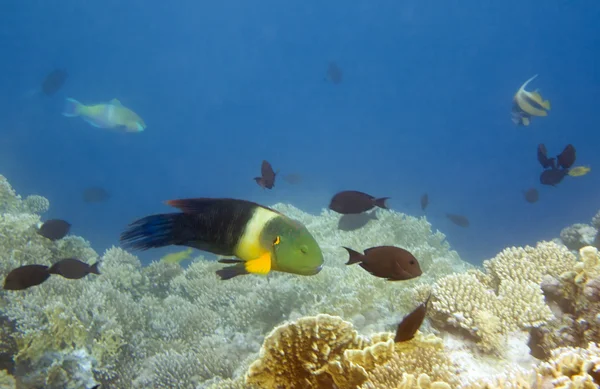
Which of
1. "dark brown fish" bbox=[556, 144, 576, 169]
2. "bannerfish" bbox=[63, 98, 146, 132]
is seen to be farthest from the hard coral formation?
"bannerfish" bbox=[63, 98, 146, 132]

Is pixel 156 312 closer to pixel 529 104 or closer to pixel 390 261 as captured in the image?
pixel 390 261

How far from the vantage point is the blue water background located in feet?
217

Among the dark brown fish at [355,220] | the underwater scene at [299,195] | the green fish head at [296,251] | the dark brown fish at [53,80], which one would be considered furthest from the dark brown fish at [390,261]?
the dark brown fish at [53,80]

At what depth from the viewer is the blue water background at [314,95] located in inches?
2606

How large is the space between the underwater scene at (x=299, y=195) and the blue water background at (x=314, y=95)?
55cm

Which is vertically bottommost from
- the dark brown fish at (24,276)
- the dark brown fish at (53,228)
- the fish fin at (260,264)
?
the fish fin at (260,264)

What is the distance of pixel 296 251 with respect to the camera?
204 centimetres

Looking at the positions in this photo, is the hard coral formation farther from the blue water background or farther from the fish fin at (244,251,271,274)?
the blue water background

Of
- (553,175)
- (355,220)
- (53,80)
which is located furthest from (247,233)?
(53,80)

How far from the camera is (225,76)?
103875 millimetres

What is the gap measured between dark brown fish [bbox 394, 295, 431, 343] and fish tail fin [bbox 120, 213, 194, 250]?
1562 mm

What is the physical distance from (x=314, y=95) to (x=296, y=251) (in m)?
104

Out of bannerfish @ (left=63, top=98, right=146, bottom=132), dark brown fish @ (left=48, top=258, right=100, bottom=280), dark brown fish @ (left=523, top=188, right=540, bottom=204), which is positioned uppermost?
bannerfish @ (left=63, top=98, right=146, bottom=132)

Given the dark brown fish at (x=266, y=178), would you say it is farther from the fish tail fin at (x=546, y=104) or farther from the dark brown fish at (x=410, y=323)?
the fish tail fin at (x=546, y=104)
